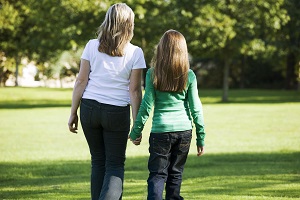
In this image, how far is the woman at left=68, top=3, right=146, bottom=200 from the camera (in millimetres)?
5613

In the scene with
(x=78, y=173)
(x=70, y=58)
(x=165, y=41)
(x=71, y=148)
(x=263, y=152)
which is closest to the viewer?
(x=165, y=41)

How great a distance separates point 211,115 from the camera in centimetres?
2770

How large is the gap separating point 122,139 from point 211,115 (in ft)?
72.8

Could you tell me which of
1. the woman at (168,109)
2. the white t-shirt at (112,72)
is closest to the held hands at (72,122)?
the white t-shirt at (112,72)

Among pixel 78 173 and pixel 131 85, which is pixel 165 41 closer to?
pixel 131 85

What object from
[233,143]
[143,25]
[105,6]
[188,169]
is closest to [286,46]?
[143,25]

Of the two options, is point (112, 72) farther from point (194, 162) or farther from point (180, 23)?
point (180, 23)

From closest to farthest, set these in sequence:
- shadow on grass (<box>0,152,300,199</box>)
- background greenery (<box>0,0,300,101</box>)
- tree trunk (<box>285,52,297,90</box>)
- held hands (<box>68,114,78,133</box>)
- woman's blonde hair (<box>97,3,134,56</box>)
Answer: woman's blonde hair (<box>97,3,134,56</box>) < held hands (<box>68,114,78,133</box>) < shadow on grass (<box>0,152,300,199</box>) < background greenery (<box>0,0,300,101</box>) < tree trunk (<box>285,52,297,90</box>)

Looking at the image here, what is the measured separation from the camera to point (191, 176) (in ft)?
35.8

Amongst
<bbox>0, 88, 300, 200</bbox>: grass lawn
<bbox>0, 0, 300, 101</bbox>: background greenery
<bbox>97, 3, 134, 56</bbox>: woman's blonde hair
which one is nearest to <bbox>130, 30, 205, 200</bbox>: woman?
<bbox>97, 3, 134, 56</bbox>: woman's blonde hair

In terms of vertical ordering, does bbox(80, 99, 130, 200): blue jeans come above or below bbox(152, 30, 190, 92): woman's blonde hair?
below

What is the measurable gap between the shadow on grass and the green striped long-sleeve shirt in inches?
96.9

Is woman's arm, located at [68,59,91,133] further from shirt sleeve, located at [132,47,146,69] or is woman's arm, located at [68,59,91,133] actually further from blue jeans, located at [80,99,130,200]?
shirt sleeve, located at [132,47,146,69]

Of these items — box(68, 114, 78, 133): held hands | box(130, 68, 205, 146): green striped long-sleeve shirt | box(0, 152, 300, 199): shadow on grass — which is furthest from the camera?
box(0, 152, 300, 199): shadow on grass
